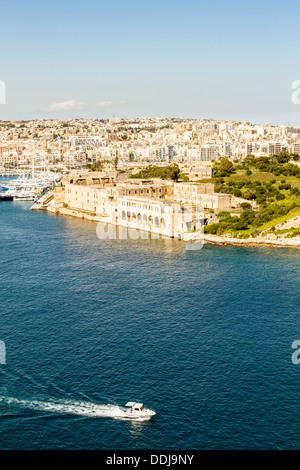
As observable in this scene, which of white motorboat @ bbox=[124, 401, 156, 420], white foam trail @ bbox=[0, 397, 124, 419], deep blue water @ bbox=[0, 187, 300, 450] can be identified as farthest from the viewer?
white foam trail @ bbox=[0, 397, 124, 419]

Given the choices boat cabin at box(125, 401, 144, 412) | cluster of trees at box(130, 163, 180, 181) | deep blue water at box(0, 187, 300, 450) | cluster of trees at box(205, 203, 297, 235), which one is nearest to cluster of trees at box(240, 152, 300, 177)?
cluster of trees at box(130, 163, 180, 181)

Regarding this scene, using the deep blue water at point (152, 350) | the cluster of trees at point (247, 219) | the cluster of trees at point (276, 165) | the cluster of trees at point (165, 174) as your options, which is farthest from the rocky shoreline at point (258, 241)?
the cluster of trees at point (276, 165)

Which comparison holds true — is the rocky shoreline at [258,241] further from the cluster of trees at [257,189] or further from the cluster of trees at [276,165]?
the cluster of trees at [276,165]

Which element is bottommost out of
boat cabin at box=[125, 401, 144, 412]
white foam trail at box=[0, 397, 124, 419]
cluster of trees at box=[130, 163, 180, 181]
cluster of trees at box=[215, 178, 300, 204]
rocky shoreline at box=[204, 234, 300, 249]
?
white foam trail at box=[0, 397, 124, 419]

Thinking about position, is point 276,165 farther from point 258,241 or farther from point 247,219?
point 258,241

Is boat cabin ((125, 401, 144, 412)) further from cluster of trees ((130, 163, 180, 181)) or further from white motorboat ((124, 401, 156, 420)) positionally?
cluster of trees ((130, 163, 180, 181))

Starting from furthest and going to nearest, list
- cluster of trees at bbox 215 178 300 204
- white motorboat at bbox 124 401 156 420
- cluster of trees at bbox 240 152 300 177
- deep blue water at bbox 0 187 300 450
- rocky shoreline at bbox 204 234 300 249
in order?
cluster of trees at bbox 240 152 300 177
cluster of trees at bbox 215 178 300 204
rocky shoreline at bbox 204 234 300 249
white motorboat at bbox 124 401 156 420
deep blue water at bbox 0 187 300 450
